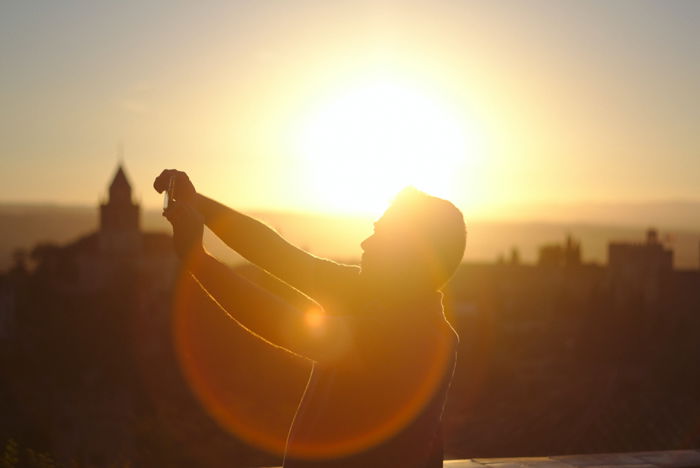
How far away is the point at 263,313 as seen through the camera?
1729 mm

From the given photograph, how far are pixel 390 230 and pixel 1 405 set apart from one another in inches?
1274

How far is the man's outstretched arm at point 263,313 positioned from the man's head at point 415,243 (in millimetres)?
267

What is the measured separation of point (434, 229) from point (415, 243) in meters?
0.07

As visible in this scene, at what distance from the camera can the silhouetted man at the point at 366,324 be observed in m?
1.75

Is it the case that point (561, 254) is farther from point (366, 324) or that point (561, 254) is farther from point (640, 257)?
point (366, 324)

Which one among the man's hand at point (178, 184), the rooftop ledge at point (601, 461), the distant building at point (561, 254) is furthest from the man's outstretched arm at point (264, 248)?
the distant building at point (561, 254)

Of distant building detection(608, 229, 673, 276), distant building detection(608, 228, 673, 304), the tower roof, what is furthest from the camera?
the tower roof

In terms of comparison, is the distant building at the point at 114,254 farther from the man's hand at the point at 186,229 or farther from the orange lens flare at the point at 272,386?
the man's hand at the point at 186,229

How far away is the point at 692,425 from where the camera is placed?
96.7 ft

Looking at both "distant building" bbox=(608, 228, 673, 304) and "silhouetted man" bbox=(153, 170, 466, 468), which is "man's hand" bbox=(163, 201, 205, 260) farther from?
"distant building" bbox=(608, 228, 673, 304)

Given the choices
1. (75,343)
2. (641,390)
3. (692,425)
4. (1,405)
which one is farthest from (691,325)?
(1,405)

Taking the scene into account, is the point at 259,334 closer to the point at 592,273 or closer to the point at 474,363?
the point at 474,363

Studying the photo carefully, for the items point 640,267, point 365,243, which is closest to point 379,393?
point 365,243

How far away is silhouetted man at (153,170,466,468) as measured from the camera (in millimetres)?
1755
